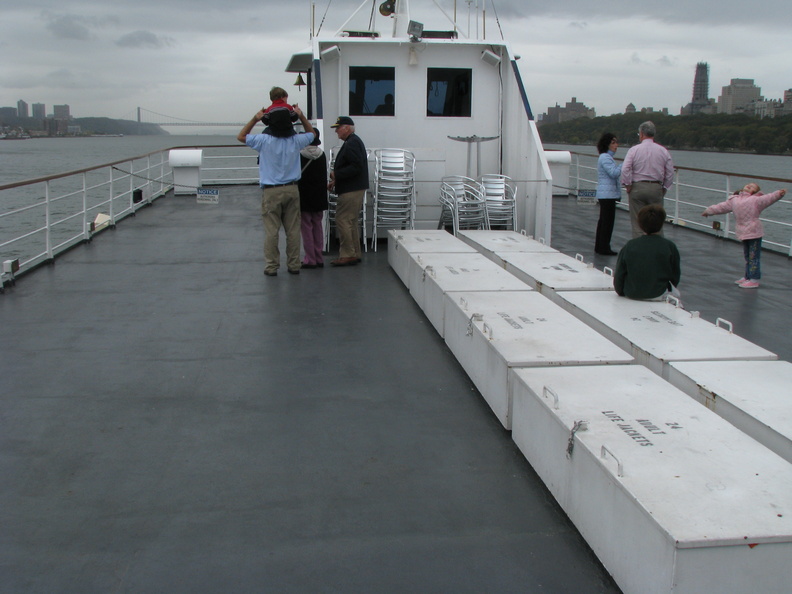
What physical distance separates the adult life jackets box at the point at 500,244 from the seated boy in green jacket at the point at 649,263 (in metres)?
1.68

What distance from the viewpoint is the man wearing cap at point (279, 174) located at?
739 centimetres

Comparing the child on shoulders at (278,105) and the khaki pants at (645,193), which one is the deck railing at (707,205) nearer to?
the khaki pants at (645,193)

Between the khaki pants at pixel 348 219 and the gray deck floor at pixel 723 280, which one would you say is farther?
the khaki pants at pixel 348 219

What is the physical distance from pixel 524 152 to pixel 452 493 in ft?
24.2

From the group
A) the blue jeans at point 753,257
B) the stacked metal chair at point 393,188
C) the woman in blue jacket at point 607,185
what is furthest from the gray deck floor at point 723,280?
the stacked metal chair at point 393,188

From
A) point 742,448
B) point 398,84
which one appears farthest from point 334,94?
point 742,448

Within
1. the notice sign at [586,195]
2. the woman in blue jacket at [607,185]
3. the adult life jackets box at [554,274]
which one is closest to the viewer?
the adult life jackets box at [554,274]

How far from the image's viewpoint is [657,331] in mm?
4137

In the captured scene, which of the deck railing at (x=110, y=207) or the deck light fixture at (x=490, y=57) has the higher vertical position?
the deck light fixture at (x=490, y=57)

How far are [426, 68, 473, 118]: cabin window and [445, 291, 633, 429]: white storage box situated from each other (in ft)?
19.1

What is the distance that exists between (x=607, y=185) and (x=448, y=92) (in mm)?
2784

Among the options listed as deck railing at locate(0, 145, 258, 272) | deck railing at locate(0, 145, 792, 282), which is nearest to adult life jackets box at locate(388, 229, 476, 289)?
deck railing at locate(0, 145, 792, 282)

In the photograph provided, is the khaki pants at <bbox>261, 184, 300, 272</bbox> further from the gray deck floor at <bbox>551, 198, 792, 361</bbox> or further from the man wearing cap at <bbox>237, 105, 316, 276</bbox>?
the gray deck floor at <bbox>551, 198, 792, 361</bbox>

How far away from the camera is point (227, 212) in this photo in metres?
12.8
